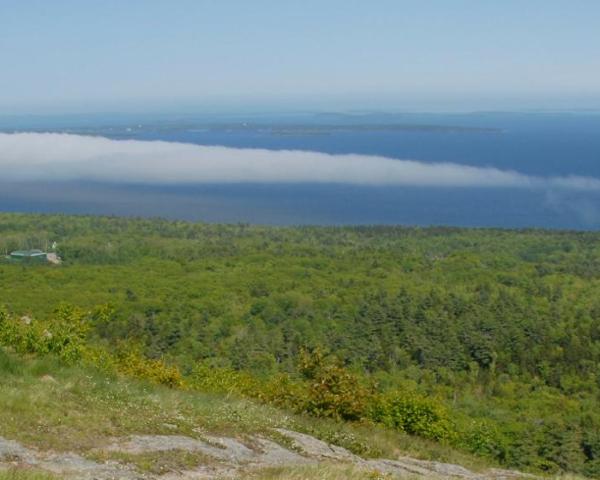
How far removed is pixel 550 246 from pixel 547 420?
51166mm

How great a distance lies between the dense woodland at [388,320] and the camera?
1139 inches

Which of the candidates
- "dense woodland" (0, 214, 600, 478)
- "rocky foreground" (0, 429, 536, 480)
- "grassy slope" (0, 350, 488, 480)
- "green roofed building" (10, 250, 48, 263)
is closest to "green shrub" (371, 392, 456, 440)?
"dense woodland" (0, 214, 600, 478)

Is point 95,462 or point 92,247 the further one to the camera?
point 92,247

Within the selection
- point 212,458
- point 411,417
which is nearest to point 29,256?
point 411,417

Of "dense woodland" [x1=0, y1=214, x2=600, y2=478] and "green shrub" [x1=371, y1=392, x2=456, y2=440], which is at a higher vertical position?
"green shrub" [x1=371, y1=392, x2=456, y2=440]

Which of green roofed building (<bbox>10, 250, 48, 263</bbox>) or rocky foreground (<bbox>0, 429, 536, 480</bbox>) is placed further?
green roofed building (<bbox>10, 250, 48, 263</bbox>)

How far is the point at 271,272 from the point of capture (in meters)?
62.3

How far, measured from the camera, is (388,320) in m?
48.9

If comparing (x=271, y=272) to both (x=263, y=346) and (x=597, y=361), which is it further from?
(x=597, y=361)

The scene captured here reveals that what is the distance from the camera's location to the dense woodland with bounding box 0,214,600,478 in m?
28.9

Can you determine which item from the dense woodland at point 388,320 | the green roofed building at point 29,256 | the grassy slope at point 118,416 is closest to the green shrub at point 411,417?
the dense woodland at point 388,320

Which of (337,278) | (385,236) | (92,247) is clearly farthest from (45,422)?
(385,236)

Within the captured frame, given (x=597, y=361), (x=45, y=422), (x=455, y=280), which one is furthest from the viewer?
(x=455, y=280)

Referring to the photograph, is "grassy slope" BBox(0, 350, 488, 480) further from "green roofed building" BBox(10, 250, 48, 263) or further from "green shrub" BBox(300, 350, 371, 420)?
"green roofed building" BBox(10, 250, 48, 263)
